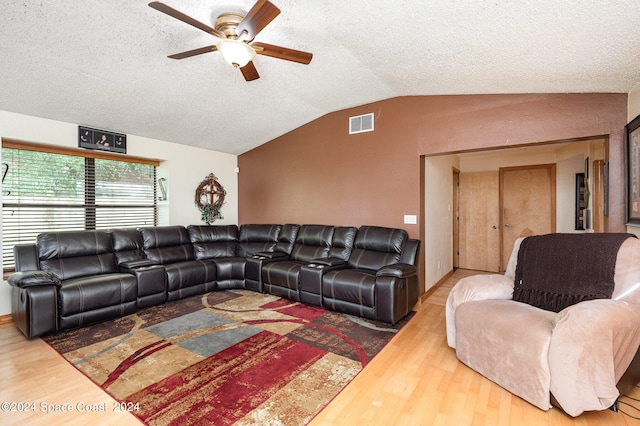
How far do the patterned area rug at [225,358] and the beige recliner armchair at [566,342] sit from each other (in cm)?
89

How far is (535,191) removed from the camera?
17.2 ft

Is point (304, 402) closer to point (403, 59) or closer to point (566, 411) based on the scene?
point (566, 411)

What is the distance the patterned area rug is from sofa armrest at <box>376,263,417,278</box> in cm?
52

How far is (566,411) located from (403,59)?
281 centimetres

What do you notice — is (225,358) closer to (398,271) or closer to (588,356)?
(398,271)

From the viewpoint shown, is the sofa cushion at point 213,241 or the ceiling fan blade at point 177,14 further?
the sofa cushion at point 213,241

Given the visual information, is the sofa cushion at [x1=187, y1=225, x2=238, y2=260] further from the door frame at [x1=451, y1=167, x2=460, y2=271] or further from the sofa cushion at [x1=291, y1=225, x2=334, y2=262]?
the door frame at [x1=451, y1=167, x2=460, y2=271]

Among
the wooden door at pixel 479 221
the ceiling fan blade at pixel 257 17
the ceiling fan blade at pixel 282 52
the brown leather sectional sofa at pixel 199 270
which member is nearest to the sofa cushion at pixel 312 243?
the brown leather sectional sofa at pixel 199 270

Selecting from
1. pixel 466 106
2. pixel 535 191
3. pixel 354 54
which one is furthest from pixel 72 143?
pixel 535 191

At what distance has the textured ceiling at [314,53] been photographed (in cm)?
188

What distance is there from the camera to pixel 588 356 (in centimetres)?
162

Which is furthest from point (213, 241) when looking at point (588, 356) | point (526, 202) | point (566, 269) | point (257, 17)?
point (526, 202)

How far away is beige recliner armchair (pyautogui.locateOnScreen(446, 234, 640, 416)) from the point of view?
1.64 meters

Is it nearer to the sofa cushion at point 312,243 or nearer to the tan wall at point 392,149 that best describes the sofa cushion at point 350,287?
the sofa cushion at point 312,243
